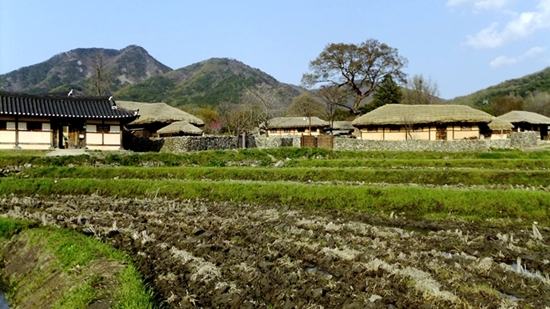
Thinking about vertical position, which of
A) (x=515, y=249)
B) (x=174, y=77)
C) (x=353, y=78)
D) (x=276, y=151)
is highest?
(x=174, y=77)

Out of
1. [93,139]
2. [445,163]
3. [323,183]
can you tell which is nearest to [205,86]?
[93,139]

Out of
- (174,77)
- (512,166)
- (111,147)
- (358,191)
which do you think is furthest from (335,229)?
(174,77)

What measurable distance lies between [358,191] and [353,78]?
41.8 metres

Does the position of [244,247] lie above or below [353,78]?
below

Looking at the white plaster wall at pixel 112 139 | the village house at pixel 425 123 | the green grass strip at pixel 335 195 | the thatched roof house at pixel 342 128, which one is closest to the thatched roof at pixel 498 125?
the village house at pixel 425 123

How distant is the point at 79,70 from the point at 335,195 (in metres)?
A: 160

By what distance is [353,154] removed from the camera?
96.6ft

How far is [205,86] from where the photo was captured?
396ft

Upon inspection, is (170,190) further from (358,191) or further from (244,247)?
(244,247)

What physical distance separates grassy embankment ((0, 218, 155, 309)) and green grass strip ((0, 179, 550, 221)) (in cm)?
697

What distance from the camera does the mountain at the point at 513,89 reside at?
8425 centimetres

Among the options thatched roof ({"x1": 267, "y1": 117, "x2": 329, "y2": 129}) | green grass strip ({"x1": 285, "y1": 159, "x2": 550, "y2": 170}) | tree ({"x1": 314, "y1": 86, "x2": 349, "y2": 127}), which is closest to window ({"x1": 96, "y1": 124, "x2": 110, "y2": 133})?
green grass strip ({"x1": 285, "y1": 159, "x2": 550, "y2": 170})

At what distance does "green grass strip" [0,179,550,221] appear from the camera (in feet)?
42.2

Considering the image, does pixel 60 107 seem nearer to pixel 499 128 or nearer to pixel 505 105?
pixel 499 128
